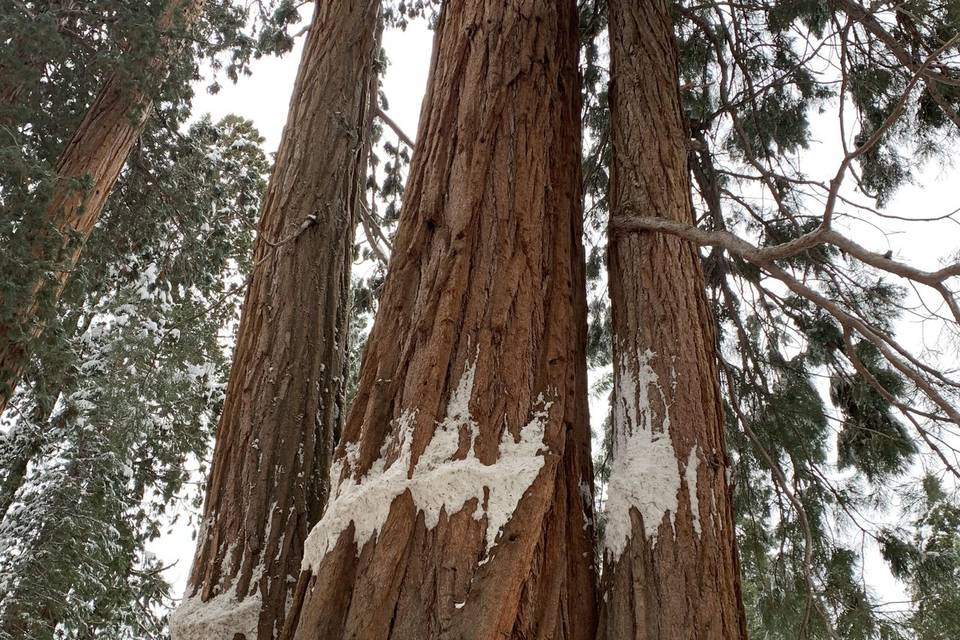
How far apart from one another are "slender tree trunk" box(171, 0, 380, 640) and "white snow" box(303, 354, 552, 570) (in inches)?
26.9

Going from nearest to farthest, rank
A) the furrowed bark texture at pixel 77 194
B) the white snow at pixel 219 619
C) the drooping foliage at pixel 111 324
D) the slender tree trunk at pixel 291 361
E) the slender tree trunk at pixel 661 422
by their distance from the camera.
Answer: the slender tree trunk at pixel 661 422 < the white snow at pixel 219 619 < the slender tree trunk at pixel 291 361 < the furrowed bark texture at pixel 77 194 < the drooping foliage at pixel 111 324

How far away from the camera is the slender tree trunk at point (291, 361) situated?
2271 millimetres

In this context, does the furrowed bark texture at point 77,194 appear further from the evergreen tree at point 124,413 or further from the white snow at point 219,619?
the white snow at point 219,619

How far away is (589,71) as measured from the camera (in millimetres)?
4273

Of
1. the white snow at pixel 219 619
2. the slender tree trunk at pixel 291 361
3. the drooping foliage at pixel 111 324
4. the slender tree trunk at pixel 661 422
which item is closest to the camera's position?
the slender tree trunk at pixel 661 422

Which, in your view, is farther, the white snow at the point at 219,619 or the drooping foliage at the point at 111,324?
the drooping foliage at the point at 111,324

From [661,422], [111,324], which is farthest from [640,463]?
[111,324]

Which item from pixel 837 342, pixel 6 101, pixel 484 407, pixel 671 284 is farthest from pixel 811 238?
pixel 6 101

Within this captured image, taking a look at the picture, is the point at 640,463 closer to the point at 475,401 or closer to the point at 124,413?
the point at 475,401

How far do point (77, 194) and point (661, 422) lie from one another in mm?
4738

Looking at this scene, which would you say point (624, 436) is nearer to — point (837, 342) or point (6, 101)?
point (837, 342)

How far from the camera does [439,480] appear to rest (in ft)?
5.34

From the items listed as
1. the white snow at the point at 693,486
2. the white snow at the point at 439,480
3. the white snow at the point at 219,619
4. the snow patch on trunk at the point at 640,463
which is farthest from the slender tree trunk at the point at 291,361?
the white snow at the point at 693,486

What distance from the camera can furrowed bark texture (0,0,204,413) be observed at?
4516 mm
